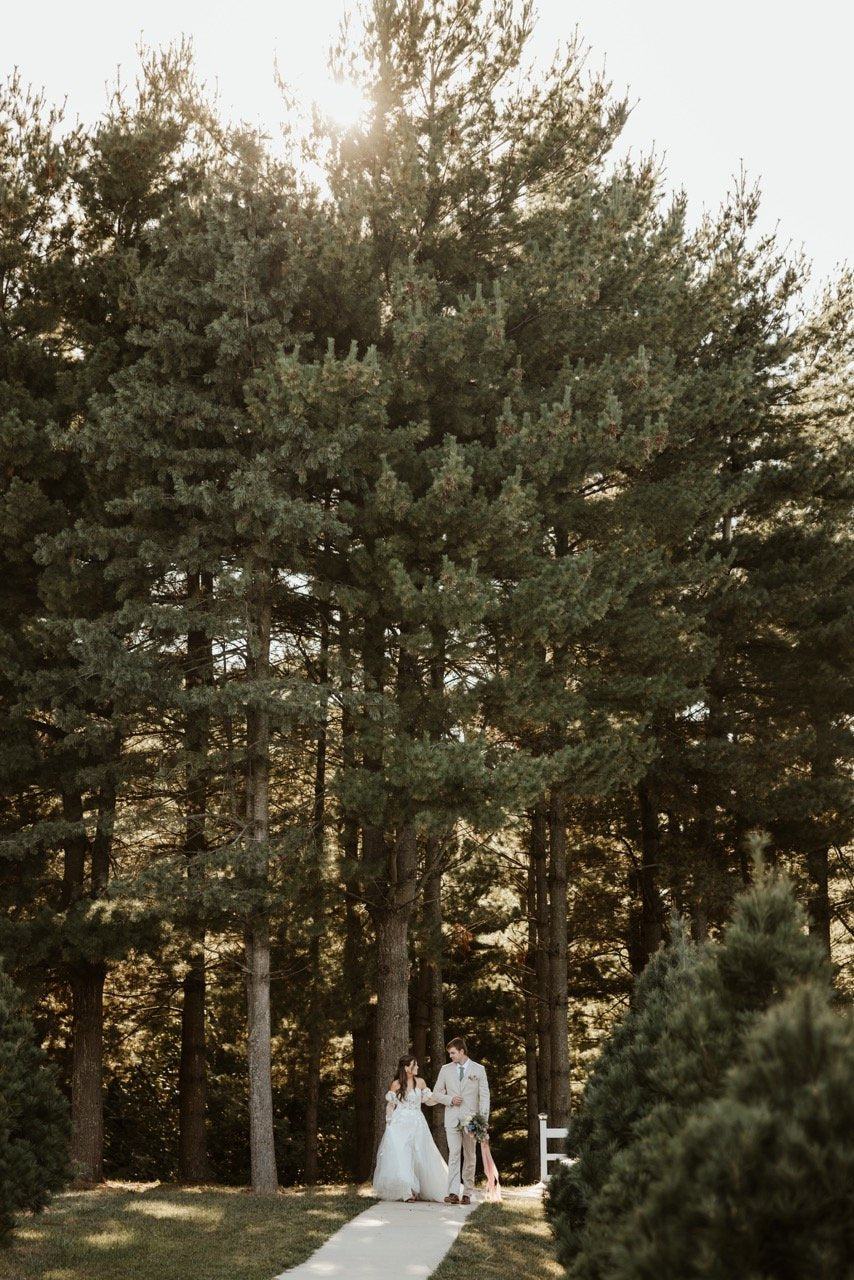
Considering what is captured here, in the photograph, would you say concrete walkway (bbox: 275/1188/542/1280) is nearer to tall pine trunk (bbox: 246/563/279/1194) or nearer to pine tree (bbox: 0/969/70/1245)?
pine tree (bbox: 0/969/70/1245)

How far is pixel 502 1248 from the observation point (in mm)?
10734

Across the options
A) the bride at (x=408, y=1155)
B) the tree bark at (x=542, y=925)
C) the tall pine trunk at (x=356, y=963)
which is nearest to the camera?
the bride at (x=408, y=1155)

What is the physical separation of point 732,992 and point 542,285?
41.7 feet

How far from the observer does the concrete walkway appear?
921 centimetres

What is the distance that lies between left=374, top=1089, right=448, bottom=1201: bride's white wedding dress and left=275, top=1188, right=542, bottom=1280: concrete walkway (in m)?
0.16

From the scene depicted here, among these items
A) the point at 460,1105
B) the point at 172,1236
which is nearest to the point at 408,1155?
the point at 460,1105

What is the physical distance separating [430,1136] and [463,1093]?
664 mm

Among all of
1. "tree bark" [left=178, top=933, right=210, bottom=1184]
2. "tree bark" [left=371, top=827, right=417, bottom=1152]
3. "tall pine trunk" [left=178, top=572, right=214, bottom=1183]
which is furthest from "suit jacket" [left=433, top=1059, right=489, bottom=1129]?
"tree bark" [left=178, top=933, right=210, bottom=1184]

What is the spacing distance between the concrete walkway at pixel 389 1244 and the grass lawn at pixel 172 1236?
7.4 inches

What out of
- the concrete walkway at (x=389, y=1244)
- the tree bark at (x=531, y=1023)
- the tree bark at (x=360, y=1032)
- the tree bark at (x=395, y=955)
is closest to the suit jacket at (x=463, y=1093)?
the concrete walkway at (x=389, y=1244)

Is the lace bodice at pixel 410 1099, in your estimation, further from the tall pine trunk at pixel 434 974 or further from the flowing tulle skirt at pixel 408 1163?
the tall pine trunk at pixel 434 974

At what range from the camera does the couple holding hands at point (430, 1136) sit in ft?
44.0

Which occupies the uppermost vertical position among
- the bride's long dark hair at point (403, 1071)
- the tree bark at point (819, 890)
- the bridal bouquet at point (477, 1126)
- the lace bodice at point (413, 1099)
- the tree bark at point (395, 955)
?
the tree bark at point (819, 890)

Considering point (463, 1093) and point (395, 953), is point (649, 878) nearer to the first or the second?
point (395, 953)
